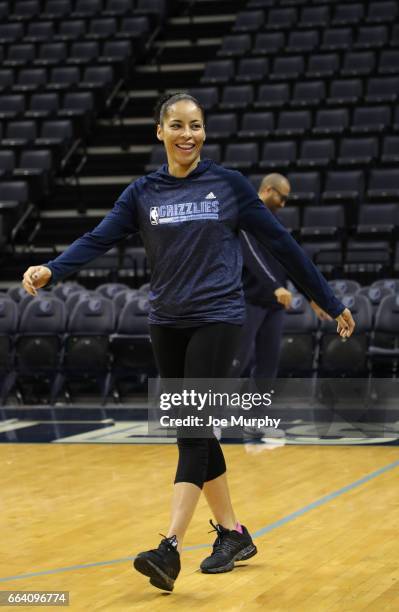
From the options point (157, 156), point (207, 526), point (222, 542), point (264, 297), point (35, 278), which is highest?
point (157, 156)

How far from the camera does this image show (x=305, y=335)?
896 cm

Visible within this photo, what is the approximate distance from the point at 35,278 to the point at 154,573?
3.21ft

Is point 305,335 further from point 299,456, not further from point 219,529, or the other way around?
point 219,529

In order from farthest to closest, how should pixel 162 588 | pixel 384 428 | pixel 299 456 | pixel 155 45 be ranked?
pixel 155 45 → pixel 384 428 → pixel 299 456 → pixel 162 588

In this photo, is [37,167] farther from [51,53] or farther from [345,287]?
[345,287]

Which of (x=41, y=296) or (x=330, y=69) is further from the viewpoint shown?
(x=330, y=69)

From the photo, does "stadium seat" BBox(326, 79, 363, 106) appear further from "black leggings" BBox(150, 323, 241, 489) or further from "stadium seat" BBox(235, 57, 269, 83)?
"black leggings" BBox(150, 323, 241, 489)

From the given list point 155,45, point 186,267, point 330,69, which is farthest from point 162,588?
point 155,45

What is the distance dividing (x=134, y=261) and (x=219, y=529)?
27.1ft

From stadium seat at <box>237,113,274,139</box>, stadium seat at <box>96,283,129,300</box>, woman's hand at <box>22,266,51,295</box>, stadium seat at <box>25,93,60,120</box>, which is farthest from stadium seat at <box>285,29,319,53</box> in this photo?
woman's hand at <box>22,266,51,295</box>

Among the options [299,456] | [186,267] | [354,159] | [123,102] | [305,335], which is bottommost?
[299,456]

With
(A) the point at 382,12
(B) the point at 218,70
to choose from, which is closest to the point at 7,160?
(B) the point at 218,70

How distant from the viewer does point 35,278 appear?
11.2 feet

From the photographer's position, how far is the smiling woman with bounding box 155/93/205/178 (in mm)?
3506
